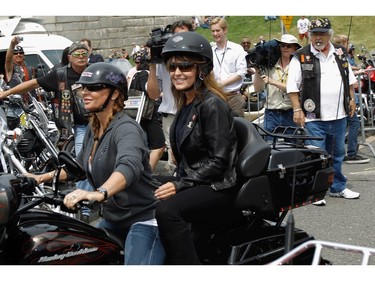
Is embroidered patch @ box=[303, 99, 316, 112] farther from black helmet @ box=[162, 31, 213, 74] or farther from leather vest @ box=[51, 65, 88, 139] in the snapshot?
black helmet @ box=[162, 31, 213, 74]

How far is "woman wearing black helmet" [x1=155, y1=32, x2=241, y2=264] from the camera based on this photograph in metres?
3.29

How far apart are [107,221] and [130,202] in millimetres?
173

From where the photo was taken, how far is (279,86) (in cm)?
723

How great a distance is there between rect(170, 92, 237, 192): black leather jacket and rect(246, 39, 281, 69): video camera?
129 inches

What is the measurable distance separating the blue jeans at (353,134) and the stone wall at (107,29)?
2796 centimetres

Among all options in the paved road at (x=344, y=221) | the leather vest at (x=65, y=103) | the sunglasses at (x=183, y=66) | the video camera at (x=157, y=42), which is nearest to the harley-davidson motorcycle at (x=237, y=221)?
the sunglasses at (x=183, y=66)

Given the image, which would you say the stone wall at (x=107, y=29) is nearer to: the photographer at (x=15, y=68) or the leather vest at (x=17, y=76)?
the photographer at (x=15, y=68)

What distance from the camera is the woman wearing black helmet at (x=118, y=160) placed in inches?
129

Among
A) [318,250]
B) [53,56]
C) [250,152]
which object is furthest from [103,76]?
[53,56]

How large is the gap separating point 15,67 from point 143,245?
8667 mm
